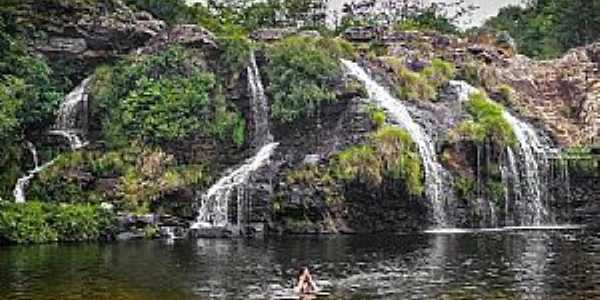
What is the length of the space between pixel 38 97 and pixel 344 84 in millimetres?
18458

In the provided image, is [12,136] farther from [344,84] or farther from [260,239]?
[344,84]

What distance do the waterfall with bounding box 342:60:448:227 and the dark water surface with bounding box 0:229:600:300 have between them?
4971 mm

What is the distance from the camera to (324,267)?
102 feet

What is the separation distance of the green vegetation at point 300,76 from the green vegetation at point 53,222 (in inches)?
553

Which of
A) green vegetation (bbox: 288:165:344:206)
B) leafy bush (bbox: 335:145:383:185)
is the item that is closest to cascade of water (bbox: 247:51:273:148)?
green vegetation (bbox: 288:165:344:206)

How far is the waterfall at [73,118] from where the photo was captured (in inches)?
2019

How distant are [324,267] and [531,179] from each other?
23.4 m

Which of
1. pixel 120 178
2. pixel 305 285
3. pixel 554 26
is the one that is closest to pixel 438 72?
pixel 120 178

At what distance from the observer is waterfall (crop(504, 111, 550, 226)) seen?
49.8 meters

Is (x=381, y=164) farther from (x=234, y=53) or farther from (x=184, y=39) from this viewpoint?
(x=184, y=39)

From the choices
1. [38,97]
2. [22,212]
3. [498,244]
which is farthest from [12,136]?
[498,244]

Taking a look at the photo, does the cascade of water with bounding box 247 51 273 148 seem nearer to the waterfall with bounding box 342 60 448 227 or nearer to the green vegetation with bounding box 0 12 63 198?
the waterfall with bounding box 342 60 448 227

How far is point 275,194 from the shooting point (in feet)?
149

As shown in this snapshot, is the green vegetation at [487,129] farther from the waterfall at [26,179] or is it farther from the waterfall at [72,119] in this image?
the waterfall at [26,179]
